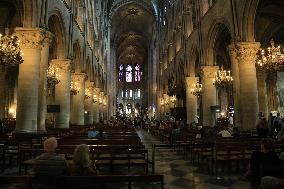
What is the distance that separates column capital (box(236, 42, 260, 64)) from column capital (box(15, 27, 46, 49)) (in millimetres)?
10874

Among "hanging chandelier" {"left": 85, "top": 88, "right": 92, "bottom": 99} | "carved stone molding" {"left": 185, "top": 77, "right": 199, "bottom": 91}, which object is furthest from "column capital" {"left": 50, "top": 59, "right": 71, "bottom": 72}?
"carved stone molding" {"left": 185, "top": 77, "right": 199, "bottom": 91}

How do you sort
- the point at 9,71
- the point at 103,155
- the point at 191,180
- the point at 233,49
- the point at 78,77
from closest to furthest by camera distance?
1. the point at 191,180
2. the point at 103,155
3. the point at 233,49
4. the point at 78,77
5. the point at 9,71

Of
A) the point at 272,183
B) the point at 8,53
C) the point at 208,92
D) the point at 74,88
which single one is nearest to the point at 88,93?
the point at 74,88

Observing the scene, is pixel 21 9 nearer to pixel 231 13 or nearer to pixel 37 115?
pixel 37 115

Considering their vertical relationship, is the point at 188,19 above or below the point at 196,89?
above

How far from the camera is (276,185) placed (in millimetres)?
3910

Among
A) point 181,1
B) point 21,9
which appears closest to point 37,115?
point 21,9

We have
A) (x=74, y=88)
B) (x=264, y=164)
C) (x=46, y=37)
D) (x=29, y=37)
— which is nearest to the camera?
(x=264, y=164)

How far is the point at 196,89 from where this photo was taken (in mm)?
25672

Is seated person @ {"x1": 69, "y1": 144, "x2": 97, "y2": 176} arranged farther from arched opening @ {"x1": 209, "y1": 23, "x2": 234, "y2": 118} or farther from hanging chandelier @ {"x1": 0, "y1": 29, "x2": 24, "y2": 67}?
arched opening @ {"x1": 209, "y1": 23, "x2": 234, "y2": 118}

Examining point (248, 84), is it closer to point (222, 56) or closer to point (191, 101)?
point (191, 101)

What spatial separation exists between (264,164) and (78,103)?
22.2 meters

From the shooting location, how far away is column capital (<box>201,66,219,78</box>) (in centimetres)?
2183

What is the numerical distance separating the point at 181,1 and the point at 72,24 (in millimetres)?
15388
